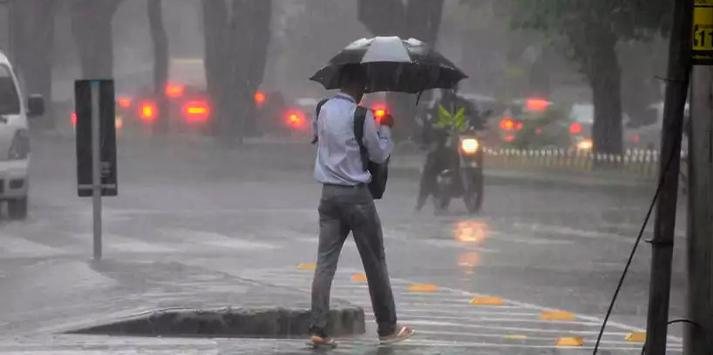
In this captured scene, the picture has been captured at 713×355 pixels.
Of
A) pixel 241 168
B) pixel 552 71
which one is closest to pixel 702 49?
pixel 241 168

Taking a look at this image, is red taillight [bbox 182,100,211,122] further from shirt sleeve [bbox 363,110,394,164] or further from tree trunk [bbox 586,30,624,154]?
shirt sleeve [bbox 363,110,394,164]

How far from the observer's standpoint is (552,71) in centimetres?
6247

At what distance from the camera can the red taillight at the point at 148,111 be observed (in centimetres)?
5837

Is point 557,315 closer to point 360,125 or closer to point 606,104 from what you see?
point 360,125

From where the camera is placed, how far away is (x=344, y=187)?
10.7m

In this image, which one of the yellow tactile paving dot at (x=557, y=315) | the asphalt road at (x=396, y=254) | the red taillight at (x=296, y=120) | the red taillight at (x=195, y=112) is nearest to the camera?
the asphalt road at (x=396, y=254)

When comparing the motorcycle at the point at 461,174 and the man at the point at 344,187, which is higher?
the man at the point at 344,187

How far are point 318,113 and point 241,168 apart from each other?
2756cm

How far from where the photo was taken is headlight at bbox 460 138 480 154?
24.9 meters

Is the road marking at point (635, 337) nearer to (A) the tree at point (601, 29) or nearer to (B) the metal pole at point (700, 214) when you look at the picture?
(B) the metal pole at point (700, 214)

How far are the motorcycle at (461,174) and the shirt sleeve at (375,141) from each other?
14.1 meters

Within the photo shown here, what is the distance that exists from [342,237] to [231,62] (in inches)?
1527

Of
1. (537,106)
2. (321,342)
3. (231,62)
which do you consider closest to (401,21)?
(537,106)

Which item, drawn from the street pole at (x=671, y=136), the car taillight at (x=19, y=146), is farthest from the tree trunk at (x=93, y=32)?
the street pole at (x=671, y=136)
